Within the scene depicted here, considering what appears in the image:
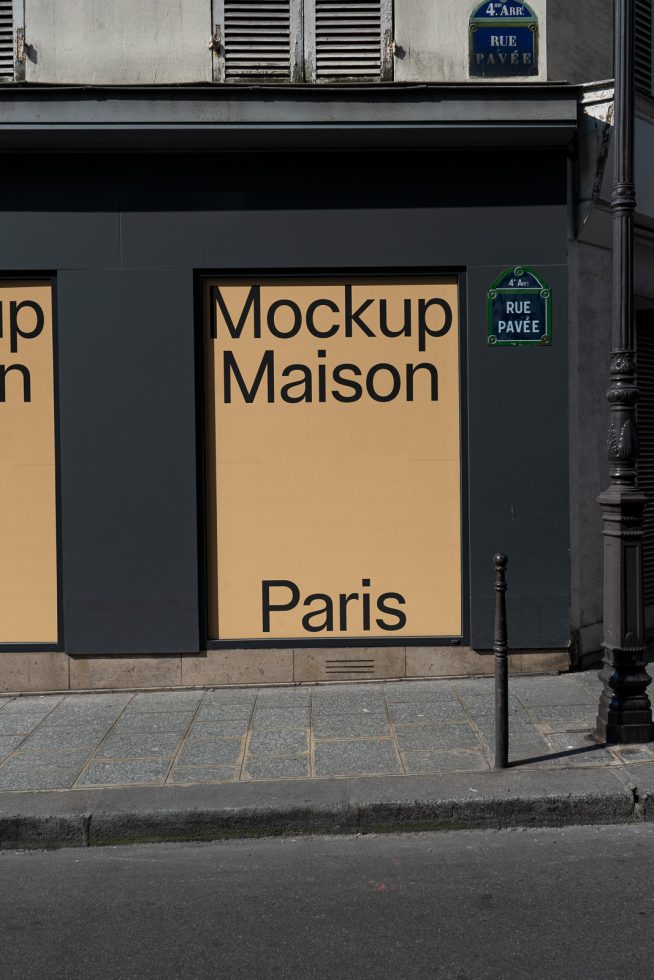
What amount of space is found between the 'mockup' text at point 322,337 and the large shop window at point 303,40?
6.18ft

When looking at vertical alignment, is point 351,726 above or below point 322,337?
below

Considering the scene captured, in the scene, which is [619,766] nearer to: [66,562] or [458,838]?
[458,838]

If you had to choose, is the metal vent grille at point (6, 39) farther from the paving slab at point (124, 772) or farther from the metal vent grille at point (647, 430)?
the metal vent grille at point (647, 430)

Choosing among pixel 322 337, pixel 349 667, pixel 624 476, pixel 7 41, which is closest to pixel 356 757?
pixel 349 667

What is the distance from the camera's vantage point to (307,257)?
22.9 feet

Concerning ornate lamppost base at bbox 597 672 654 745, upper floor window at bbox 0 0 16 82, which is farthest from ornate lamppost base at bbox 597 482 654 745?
upper floor window at bbox 0 0 16 82

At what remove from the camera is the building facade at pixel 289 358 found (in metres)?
6.89

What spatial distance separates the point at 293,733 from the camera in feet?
18.9

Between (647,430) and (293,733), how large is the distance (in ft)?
17.9

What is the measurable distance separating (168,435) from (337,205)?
96.6 inches

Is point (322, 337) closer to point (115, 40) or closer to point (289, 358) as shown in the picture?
point (289, 358)

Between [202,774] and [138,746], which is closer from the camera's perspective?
A: [202,774]

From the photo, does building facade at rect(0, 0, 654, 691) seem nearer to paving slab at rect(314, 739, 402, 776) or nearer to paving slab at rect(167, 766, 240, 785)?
paving slab at rect(314, 739, 402, 776)

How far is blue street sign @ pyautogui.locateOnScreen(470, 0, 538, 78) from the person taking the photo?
6863 millimetres
